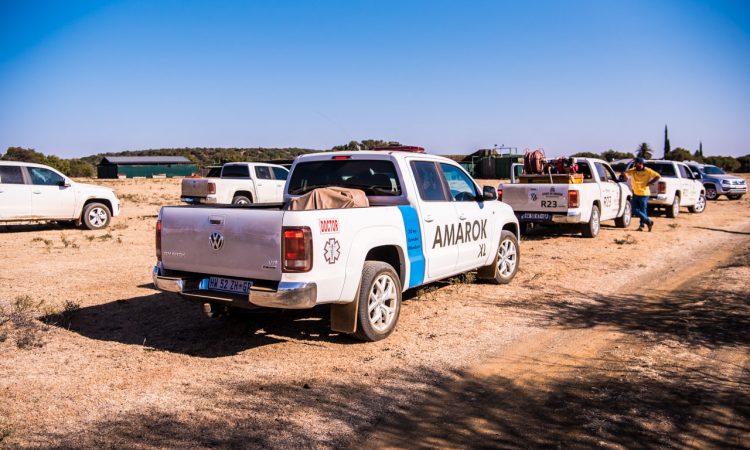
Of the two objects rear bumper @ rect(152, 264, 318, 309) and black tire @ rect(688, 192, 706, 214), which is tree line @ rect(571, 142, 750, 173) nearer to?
black tire @ rect(688, 192, 706, 214)

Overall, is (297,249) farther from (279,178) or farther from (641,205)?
(279,178)

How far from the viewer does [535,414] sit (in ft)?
14.2

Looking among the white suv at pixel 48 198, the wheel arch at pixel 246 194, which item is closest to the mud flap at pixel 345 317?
the white suv at pixel 48 198

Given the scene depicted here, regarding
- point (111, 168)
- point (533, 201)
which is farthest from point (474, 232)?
point (111, 168)

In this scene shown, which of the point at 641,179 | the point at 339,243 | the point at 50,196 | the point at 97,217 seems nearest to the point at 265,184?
the point at 97,217

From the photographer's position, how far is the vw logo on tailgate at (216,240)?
546 centimetres

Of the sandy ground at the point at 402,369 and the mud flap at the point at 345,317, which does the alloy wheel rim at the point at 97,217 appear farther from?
the mud flap at the point at 345,317

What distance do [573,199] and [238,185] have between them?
1062 centimetres

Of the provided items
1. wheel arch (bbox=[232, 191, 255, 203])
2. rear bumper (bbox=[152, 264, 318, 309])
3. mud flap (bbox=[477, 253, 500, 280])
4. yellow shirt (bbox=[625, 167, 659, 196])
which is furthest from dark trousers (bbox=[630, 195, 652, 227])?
rear bumper (bbox=[152, 264, 318, 309])

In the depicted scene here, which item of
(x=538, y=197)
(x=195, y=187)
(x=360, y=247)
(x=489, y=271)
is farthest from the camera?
(x=195, y=187)

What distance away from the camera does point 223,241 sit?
17.9ft

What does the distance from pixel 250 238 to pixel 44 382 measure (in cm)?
206

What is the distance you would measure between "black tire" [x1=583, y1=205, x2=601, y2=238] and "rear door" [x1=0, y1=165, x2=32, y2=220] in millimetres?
13434

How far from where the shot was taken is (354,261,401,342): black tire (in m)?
5.79
